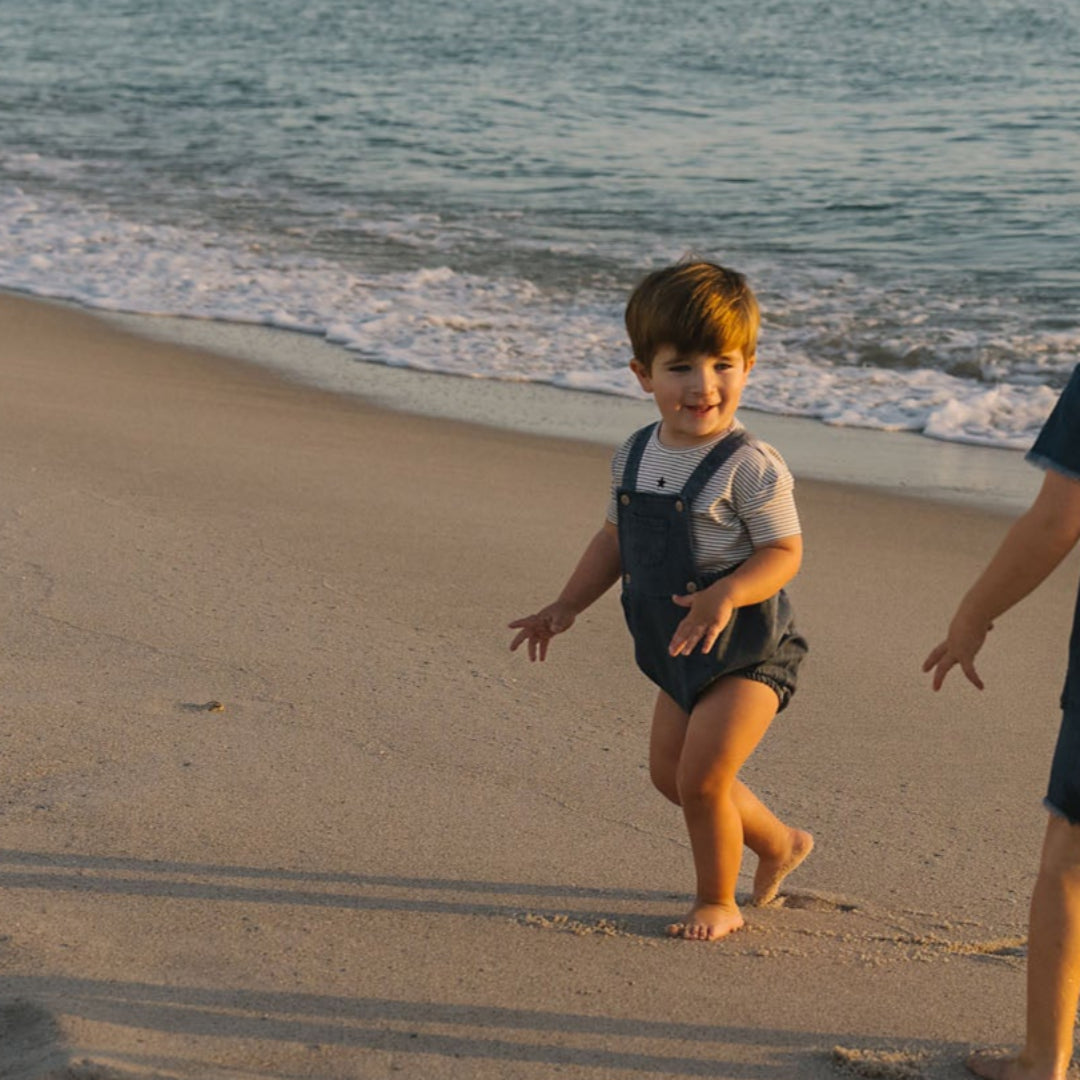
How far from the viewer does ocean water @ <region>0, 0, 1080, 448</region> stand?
28.6 ft

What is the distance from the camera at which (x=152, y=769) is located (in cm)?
343

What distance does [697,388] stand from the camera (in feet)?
9.20

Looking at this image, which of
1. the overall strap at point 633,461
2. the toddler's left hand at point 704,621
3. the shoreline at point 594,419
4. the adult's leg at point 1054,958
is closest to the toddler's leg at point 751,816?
the toddler's left hand at point 704,621

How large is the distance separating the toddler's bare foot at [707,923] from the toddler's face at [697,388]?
84 cm

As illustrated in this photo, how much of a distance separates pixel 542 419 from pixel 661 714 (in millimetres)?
4354

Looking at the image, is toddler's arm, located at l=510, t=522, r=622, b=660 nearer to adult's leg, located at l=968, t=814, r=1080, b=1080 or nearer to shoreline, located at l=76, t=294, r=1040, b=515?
adult's leg, located at l=968, t=814, r=1080, b=1080

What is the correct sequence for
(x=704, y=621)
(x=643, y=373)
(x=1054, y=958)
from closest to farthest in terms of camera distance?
(x=1054, y=958)
(x=704, y=621)
(x=643, y=373)

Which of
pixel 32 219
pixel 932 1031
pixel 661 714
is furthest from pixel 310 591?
pixel 32 219

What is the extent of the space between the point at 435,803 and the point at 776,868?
2.37 ft

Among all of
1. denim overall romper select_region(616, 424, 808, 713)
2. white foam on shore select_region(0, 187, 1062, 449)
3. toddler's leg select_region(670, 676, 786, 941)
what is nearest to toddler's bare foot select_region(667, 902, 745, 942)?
toddler's leg select_region(670, 676, 786, 941)

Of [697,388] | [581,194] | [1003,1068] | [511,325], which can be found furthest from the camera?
[581,194]

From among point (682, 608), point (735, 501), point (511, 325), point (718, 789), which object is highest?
point (735, 501)

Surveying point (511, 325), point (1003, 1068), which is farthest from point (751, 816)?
point (511, 325)

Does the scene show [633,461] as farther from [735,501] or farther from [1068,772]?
[1068,772]
